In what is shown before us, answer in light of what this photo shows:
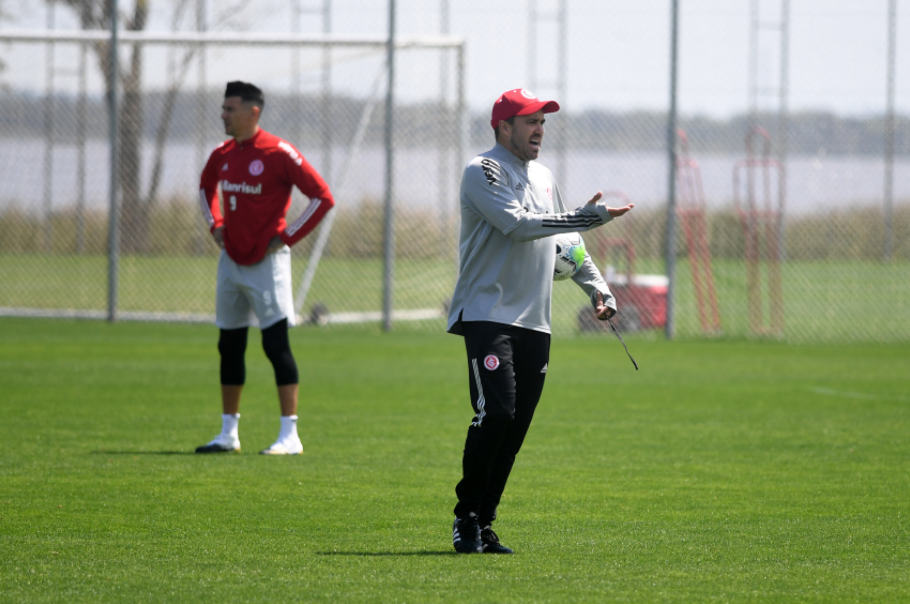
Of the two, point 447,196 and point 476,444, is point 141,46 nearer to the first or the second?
point 447,196

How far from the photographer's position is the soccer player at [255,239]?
7367mm

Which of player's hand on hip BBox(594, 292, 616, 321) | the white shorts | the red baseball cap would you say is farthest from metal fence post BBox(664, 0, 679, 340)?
the red baseball cap

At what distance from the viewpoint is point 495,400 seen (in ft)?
15.4

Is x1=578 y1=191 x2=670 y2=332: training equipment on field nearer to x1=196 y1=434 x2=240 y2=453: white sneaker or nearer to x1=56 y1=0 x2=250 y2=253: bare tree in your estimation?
x1=56 y1=0 x2=250 y2=253: bare tree

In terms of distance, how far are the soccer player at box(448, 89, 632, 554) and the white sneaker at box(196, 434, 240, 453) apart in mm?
2801

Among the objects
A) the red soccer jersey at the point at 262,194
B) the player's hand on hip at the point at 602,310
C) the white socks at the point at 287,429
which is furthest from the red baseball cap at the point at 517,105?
the white socks at the point at 287,429

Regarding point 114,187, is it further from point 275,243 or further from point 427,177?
point 275,243

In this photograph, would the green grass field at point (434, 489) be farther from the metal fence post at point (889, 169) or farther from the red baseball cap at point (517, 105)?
the metal fence post at point (889, 169)

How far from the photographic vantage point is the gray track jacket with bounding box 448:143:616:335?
4.71 m

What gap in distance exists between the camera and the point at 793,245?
18.3 m

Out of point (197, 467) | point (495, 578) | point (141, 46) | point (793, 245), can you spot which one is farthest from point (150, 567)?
point (793, 245)

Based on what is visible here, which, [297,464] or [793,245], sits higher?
[793,245]

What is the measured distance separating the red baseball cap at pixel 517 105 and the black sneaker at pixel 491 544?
1729 millimetres

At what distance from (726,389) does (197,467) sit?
5.61 m
